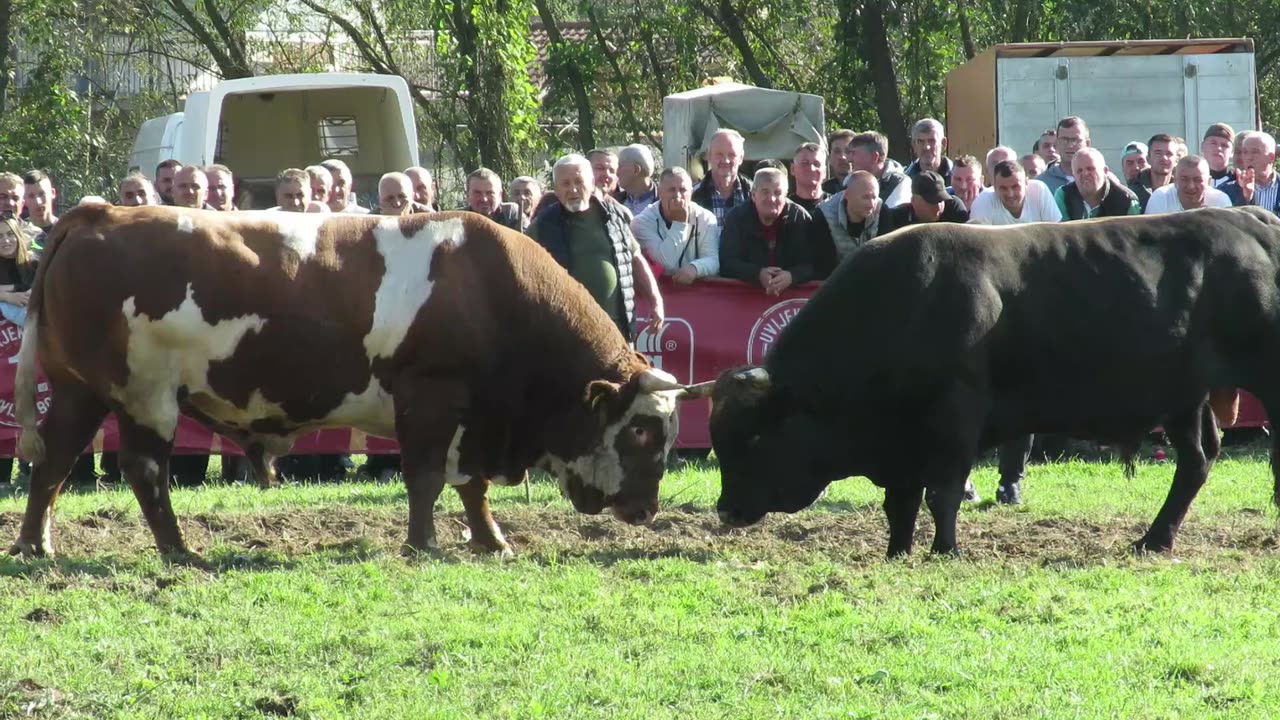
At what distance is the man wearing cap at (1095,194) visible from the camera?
38.5 ft

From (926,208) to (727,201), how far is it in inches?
88.1

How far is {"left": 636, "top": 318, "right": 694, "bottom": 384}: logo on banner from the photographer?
11859 mm

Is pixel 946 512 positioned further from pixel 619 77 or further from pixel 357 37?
pixel 619 77

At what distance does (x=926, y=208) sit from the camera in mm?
10586

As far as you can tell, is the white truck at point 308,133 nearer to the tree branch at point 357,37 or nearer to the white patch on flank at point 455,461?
the tree branch at point 357,37

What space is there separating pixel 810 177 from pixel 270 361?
484cm

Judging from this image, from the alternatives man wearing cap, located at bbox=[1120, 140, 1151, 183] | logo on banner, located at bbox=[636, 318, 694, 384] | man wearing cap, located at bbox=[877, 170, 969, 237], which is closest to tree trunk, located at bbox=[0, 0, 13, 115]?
logo on banner, located at bbox=[636, 318, 694, 384]

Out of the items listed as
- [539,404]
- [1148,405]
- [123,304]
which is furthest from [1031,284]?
[123,304]

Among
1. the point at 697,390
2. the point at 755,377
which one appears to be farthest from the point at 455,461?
the point at 755,377

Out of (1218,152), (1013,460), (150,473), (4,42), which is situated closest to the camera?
(150,473)

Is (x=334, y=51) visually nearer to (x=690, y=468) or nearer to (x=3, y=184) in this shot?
(x=3, y=184)

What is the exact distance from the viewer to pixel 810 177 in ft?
39.3

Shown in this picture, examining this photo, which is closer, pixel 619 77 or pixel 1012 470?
pixel 1012 470

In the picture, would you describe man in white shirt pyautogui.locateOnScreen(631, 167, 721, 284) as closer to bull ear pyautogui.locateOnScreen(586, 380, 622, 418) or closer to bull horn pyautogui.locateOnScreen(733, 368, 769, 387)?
bull ear pyautogui.locateOnScreen(586, 380, 622, 418)
